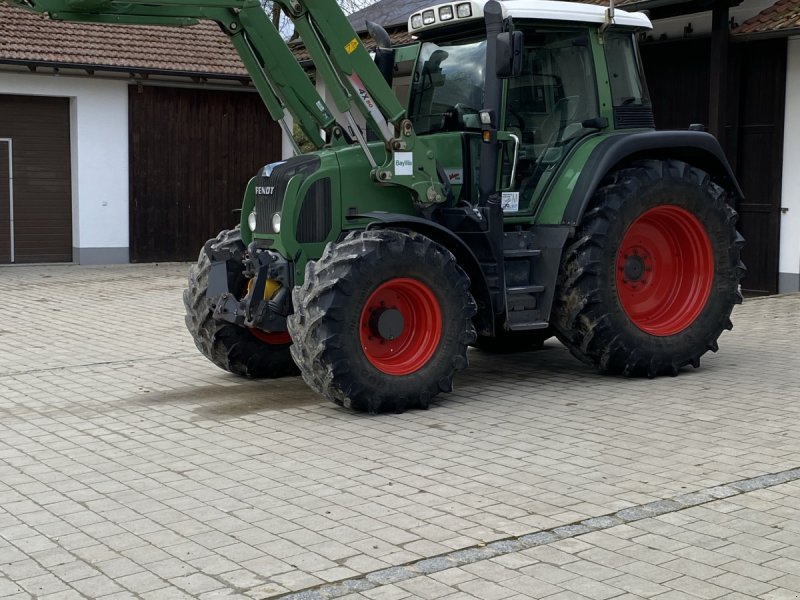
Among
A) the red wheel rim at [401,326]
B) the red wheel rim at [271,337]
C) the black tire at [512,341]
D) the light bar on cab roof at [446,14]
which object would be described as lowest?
the black tire at [512,341]

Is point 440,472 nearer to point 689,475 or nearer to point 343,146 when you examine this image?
point 689,475

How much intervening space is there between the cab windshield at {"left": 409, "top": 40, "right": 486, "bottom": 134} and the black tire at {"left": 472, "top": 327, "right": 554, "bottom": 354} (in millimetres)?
2170

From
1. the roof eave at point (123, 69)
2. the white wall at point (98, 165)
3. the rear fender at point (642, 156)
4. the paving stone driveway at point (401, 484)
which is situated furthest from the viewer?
the white wall at point (98, 165)

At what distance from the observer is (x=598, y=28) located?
28.5ft

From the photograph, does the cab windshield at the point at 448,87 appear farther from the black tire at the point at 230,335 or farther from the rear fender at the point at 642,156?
the black tire at the point at 230,335

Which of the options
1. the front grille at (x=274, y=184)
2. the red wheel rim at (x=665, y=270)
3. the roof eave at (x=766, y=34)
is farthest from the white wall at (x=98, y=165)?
the red wheel rim at (x=665, y=270)

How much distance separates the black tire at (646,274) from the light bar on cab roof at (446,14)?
1.64 m

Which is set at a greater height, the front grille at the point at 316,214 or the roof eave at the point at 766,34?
the roof eave at the point at 766,34

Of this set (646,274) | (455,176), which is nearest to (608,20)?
(455,176)

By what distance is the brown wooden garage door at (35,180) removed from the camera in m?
19.0

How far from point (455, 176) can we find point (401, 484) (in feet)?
10.3

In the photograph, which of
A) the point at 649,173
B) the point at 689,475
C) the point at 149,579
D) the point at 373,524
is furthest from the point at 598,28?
the point at 149,579

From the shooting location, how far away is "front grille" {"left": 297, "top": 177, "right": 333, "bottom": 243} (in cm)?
773

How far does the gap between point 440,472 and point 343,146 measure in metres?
3.23
